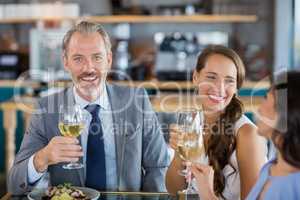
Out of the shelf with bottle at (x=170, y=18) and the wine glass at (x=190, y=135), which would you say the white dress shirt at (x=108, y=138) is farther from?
the shelf with bottle at (x=170, y=18)

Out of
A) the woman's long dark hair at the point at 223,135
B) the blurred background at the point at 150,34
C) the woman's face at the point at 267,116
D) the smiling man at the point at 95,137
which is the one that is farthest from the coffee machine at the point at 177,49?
the woman's face at the point at 267,116

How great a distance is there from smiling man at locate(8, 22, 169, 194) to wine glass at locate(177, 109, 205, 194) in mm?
178

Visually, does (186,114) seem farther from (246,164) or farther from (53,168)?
(53,168)

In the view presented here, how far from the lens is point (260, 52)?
411cm

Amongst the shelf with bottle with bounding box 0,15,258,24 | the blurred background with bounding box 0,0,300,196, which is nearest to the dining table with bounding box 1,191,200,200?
the blurred background with bounding box 0,0,300,196

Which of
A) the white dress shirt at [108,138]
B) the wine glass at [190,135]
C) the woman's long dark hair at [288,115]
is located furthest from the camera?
the white dress shirt at [108,138]

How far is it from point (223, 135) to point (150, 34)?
9.86ft

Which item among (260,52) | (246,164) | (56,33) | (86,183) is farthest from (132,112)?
(260,52)

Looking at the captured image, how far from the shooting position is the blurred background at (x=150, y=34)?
152 inches

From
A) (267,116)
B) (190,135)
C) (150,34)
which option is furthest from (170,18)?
(267,116)

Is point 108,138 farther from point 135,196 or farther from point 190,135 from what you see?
point 190,135

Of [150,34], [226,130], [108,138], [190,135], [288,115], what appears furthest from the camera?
[150,34]

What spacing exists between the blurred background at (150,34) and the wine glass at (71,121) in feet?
7.79

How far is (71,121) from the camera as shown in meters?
1.33
